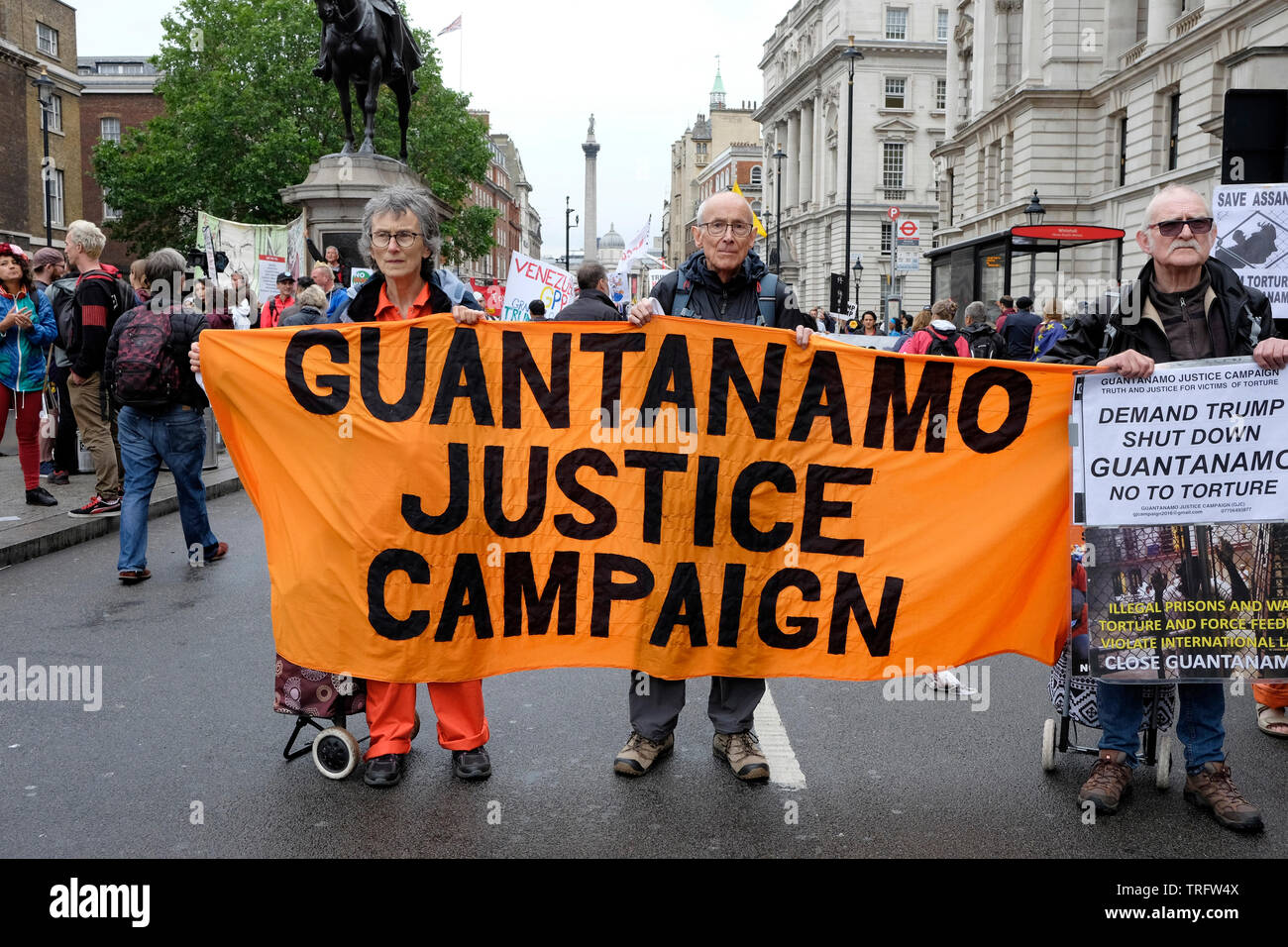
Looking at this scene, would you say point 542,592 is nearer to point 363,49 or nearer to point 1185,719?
point 1185,719

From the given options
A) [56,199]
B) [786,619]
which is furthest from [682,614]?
[56,199]

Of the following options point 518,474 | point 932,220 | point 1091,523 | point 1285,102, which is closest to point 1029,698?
point 1091,523

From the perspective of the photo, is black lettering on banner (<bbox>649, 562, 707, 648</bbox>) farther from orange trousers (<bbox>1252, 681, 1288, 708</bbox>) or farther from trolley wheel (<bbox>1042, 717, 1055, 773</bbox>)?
A: orange trousers (<bbox>1252, 681, 1288, 708</bbox>)

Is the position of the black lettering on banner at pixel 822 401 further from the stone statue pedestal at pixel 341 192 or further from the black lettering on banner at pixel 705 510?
the stone statue pedestal at pixel 341 192

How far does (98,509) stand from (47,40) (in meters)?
47.9

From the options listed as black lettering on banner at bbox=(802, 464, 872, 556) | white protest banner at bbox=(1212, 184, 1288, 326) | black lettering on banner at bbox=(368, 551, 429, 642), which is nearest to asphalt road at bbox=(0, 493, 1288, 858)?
black lettering on banner at bbox=(368, 551, 429, 642)

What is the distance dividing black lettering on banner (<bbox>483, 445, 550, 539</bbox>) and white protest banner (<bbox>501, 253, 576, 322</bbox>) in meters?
10.8

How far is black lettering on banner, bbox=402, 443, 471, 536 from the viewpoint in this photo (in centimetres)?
428

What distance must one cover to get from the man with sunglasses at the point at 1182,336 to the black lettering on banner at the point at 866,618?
80 centimetres

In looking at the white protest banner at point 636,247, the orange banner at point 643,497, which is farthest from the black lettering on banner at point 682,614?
the white protest banner at point 636,247

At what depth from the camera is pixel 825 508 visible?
14.5ft

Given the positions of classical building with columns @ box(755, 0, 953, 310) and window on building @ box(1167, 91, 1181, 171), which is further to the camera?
classical building with columns @ box(755, 0, 953, 310)
